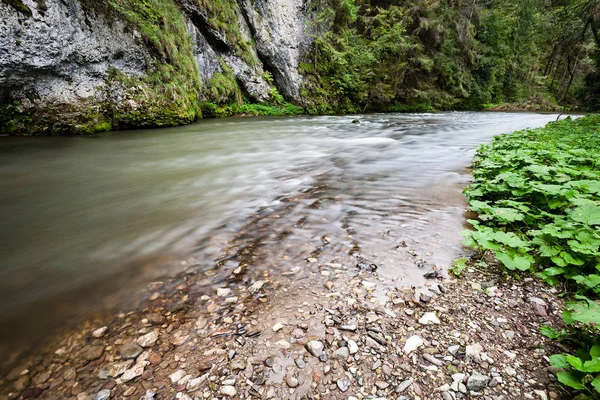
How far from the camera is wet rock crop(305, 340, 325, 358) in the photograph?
5.08ft

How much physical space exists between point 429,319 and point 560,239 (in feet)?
4.49

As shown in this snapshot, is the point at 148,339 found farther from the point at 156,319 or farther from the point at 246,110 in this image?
the point at 246,110

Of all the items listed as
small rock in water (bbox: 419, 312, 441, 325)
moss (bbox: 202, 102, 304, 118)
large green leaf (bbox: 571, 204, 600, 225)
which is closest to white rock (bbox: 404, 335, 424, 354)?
small rock in water (bbox: 419, 312, 441, 325)

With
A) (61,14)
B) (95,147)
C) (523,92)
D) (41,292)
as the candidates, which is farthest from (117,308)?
(523,92)

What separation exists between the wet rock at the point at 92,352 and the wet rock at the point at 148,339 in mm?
194

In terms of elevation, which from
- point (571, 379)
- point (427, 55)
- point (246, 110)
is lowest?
point (571, 379)

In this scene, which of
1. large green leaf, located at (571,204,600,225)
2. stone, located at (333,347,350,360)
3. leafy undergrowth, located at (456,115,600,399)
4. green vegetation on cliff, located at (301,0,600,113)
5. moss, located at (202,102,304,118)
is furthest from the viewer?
green vegetation on cliff, located at (301,0,600,113)

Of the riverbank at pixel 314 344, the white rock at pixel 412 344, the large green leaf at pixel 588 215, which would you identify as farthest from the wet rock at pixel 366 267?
the large green leaf at pixel 588 215

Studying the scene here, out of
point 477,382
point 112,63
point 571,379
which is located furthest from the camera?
point 112,63

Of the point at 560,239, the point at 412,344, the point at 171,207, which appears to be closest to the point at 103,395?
the point at 412,344

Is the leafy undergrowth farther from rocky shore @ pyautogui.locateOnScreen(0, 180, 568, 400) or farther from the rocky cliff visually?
the rocky cliff

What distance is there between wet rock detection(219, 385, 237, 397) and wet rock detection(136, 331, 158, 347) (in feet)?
1.91

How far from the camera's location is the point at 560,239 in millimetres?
2182

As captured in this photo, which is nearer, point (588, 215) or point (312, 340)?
point (312, 340)
